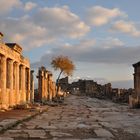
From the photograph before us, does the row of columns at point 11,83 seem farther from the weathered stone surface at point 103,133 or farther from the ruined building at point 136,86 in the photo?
the weathered stone surface at point 103,133

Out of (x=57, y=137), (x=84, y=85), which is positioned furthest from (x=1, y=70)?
(x=84, y=85)

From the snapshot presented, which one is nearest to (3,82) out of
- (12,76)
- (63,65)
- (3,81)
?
(3,81)

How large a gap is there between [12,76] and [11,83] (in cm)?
57

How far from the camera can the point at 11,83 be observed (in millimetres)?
28828

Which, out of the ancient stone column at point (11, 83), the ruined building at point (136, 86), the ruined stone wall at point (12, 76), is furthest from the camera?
the ruined building at point (136, 86)

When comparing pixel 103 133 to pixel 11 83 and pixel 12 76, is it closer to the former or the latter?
pixel 11 83

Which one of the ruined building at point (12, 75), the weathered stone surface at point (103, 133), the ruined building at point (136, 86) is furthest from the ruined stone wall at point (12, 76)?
the weathered stone surface at point (103, 133)

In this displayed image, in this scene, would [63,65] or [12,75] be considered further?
[63,65]

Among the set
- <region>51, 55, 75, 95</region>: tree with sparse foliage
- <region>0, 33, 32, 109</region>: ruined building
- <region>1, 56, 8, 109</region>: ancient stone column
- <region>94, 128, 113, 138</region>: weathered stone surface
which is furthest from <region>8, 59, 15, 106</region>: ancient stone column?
<region>51, 55, 75, 95</region>: tree with sparse foliage

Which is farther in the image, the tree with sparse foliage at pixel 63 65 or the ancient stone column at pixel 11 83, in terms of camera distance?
the tree with sparse foliage at pixel 63 65

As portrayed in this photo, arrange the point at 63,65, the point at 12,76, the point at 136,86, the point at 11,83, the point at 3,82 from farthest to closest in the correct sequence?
the point at 63,65 < the point at 136,86 < the point at 12,76 < the point at 11,83 < the point at 3,82

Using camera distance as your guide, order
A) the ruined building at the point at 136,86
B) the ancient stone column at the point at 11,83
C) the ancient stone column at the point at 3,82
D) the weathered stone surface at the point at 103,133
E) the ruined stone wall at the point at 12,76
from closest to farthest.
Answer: the weathered stone surface at the point at 103,133 < the ancient stone column at the point at 3,82 < the ruined stone wall at the point at 12,76 < the ancient stone column at the point at 11,83 < the ruined building at the point at 136,86

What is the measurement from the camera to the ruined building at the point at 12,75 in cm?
→ 2584

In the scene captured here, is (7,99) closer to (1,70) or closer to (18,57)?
(1,70)
